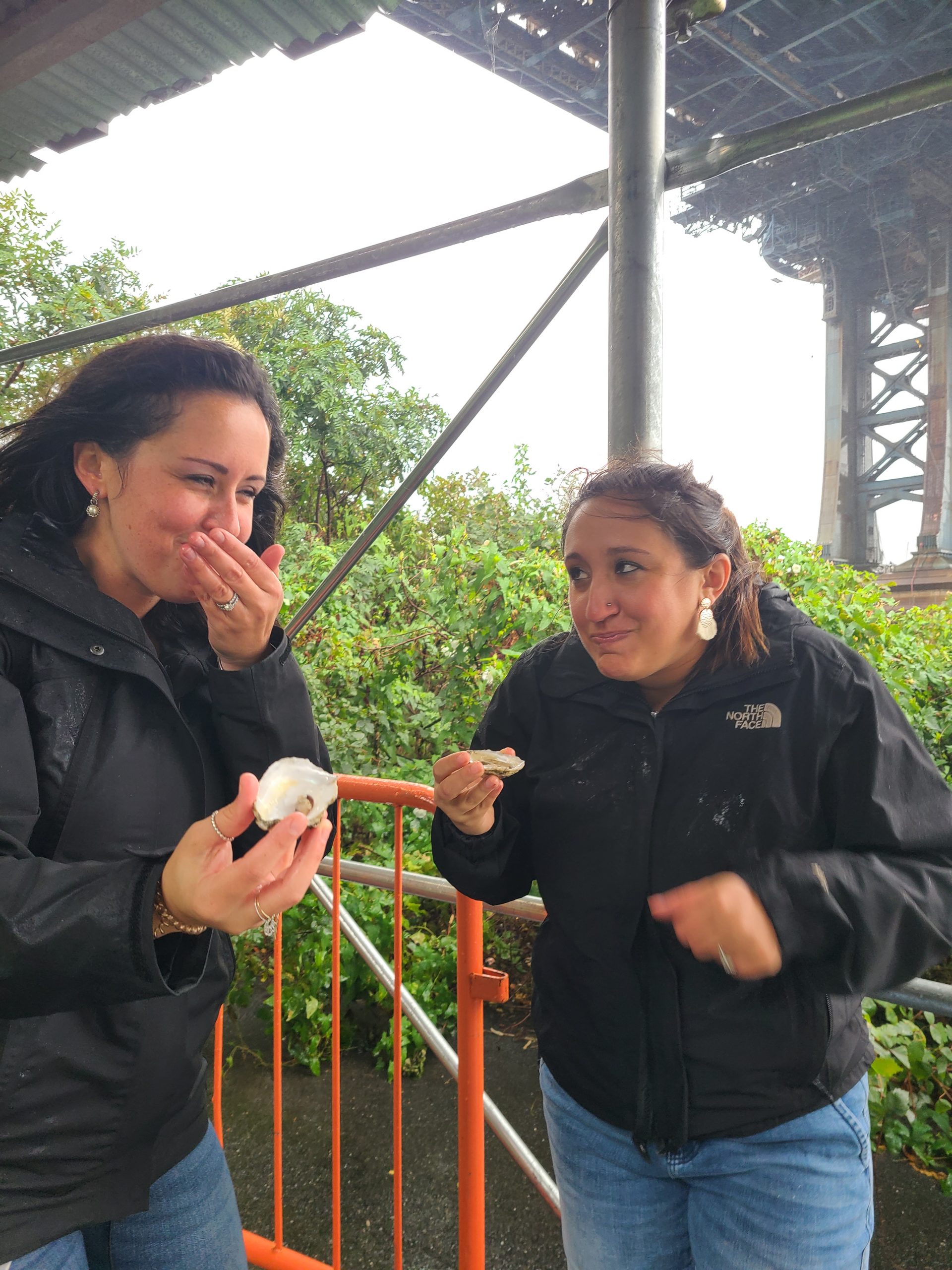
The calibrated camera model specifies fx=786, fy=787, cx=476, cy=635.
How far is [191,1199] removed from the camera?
115 cm

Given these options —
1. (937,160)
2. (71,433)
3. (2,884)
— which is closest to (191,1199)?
(2,884)

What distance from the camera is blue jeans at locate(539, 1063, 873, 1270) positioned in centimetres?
113

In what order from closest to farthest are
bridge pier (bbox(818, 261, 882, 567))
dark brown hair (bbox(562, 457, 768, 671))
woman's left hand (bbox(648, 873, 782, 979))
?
woman's left hand (bbox(648, 873, 782, 979))
dark brown hair (bbox(562, 457, 768, 671))
bridge pier (bbox(818, 261, 882, 567))

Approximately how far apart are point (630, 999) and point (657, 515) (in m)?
0.77

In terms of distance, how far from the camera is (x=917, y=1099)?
2.81 metres

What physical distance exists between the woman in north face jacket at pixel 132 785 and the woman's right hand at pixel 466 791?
20cm

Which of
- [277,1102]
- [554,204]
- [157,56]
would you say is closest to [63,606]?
[554,204]

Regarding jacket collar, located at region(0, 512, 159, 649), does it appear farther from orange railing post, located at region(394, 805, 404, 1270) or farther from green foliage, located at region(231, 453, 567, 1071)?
green foliage, located at region(231, 453, 567, 1071)

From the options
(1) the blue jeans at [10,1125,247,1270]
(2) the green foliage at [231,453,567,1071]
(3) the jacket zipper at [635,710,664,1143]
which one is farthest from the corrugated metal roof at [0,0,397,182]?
(1) the blue jeans at [10,1125,247,1270]

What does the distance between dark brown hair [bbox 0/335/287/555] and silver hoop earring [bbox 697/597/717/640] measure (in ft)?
2.64

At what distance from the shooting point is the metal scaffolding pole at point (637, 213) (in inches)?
60.6

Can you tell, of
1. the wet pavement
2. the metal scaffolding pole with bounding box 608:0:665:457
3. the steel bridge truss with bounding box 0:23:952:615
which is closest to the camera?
the steel bridge truss with bounding box 0:23:952:615

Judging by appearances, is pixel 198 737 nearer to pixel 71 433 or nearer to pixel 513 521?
pixel 71 433

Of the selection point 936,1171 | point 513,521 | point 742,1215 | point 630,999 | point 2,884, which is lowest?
point 936,1171
